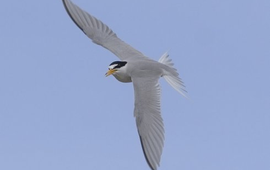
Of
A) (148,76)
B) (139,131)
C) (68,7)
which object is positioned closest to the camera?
(139,131)

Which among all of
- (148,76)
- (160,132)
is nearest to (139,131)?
(160,132)

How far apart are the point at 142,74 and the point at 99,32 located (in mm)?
1837

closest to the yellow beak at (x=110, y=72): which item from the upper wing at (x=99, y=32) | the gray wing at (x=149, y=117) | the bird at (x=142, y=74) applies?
the bird at (x=142, y=74)

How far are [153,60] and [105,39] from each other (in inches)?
47.1

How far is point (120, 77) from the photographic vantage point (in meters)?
11.4

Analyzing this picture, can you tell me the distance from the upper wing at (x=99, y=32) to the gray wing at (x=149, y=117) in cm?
121

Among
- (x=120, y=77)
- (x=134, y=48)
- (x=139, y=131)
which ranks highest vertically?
(x=134, y=48)

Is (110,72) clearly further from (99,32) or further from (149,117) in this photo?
(99,32)

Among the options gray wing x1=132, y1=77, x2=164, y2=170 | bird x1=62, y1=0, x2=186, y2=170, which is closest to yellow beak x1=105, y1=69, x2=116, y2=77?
bird x1=62, y1=0, x2=186, y2=170

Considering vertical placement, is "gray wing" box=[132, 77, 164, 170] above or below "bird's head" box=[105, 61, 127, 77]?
below

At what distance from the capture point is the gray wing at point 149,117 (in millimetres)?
9867

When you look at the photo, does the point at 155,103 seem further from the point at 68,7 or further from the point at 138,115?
the point at 68,7

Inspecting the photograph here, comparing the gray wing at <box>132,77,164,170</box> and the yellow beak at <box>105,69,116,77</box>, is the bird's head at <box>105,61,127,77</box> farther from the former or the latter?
the gray wing at <box>132,77,164,170</box>

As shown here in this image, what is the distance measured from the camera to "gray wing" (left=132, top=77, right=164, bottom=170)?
9.87 meters
